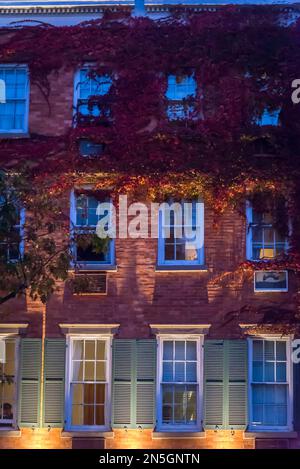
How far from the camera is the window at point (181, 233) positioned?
747 inches

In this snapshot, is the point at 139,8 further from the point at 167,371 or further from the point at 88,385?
the point at 88,385

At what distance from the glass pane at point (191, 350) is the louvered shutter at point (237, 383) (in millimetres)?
703

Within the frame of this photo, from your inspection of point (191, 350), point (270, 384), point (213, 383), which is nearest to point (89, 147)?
point (191, 350)

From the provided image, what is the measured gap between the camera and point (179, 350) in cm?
1850

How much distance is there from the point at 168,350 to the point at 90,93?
6242mm

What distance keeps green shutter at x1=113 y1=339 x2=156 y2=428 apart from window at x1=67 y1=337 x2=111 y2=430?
215 mm

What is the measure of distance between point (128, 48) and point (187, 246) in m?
4.88

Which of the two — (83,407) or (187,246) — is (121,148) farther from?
(83,407)

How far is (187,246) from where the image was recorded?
62.5 feet

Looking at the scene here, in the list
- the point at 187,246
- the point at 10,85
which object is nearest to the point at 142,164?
the point at 187,246

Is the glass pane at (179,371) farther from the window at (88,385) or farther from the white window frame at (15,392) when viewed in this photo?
the white window frame at (15,392)

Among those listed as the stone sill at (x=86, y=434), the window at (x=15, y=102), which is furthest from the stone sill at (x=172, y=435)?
the window at (x=15, y=102)

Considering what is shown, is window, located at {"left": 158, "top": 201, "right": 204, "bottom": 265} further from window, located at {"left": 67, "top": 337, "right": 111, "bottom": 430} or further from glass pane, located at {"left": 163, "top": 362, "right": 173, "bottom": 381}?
window, located at {"left": 67, "top": 337, "right": 111, "bottom": 430}

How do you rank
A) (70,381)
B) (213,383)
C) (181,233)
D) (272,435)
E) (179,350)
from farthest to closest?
(181,233) < (179,350) < (70,381) < (213,383) < (272,435)
